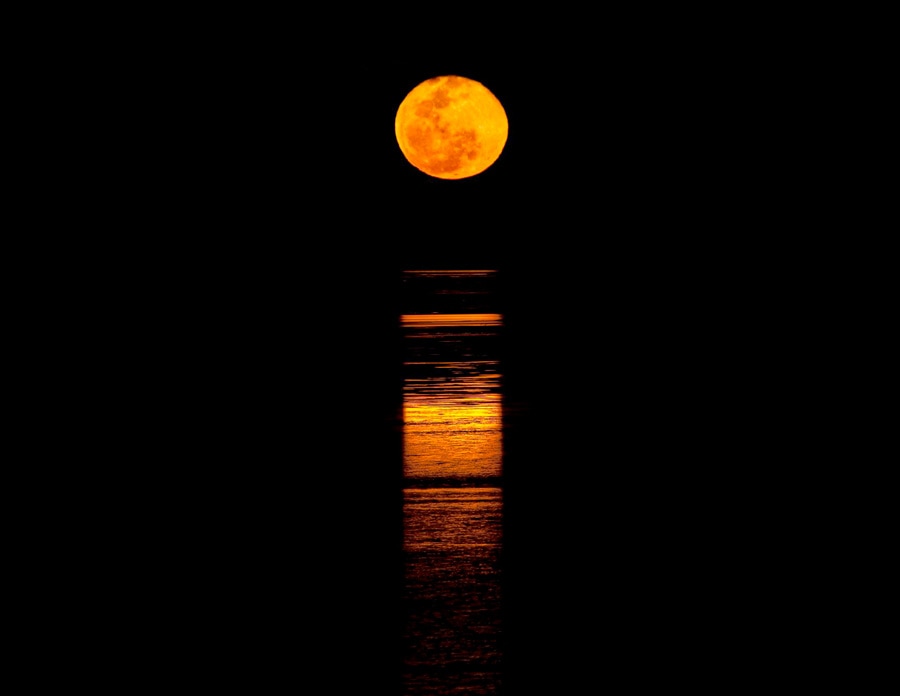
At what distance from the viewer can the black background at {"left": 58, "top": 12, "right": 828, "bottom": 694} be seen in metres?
0.94

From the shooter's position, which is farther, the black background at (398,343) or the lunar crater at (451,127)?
the lunar crater at (451,127)

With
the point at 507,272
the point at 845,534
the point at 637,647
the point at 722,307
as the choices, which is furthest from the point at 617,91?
the point at 637,647

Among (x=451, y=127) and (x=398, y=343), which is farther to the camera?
(x=451, y=127)

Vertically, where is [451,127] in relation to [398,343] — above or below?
above

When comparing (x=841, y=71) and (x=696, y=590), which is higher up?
(x=841, y=71)

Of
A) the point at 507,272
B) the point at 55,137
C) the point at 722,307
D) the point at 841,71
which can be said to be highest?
the point at 841,71

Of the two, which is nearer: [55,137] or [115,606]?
[115,606]

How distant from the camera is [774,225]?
4.35 meters

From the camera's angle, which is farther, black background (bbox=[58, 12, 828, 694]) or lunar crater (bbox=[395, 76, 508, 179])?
lunar crater (bbox=[395, 76, 508, 179])

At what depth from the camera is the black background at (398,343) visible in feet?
3.07

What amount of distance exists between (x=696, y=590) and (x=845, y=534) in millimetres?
288

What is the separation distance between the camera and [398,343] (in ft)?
8.15

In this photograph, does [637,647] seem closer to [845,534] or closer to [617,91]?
[845,534]

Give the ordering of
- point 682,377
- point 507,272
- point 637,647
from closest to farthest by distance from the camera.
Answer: point 637,647 < point 682,377 < point 507,272
